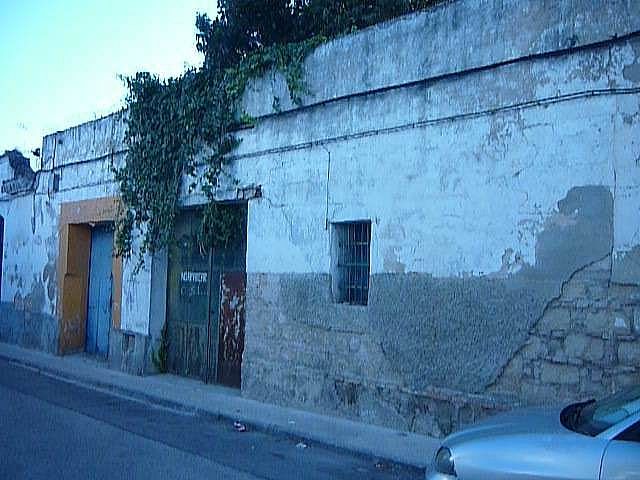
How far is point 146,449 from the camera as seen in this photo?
8008 millimetres

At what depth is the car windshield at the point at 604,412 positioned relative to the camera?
171 inches

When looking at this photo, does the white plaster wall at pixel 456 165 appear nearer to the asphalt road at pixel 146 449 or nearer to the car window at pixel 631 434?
the asphalt road at pixel 146 449

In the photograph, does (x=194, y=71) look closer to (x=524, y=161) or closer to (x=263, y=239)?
(x=263, y=239)

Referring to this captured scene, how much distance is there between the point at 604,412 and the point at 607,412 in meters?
0.04

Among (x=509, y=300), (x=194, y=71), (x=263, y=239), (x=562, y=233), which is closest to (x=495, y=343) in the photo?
(x=509, y=300)

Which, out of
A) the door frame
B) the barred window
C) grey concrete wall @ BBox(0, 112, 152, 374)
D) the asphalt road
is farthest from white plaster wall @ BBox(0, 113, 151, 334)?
the barred window

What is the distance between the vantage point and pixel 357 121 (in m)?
9.98

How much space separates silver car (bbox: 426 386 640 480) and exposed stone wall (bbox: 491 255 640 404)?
237 centimetres

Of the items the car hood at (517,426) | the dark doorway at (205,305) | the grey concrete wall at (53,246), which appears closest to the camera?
the car hood at (517,426)

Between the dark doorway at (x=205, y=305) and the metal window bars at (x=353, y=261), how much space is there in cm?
253

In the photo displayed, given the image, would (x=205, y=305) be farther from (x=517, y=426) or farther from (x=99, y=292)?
(x=517, y=426)

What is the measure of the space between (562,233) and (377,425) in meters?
3.45

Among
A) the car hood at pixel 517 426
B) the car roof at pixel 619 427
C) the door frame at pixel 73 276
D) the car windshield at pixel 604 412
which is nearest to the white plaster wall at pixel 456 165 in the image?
the car windshield at pixel 604 412

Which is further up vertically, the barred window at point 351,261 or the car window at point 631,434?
the barred window at point 351,261
